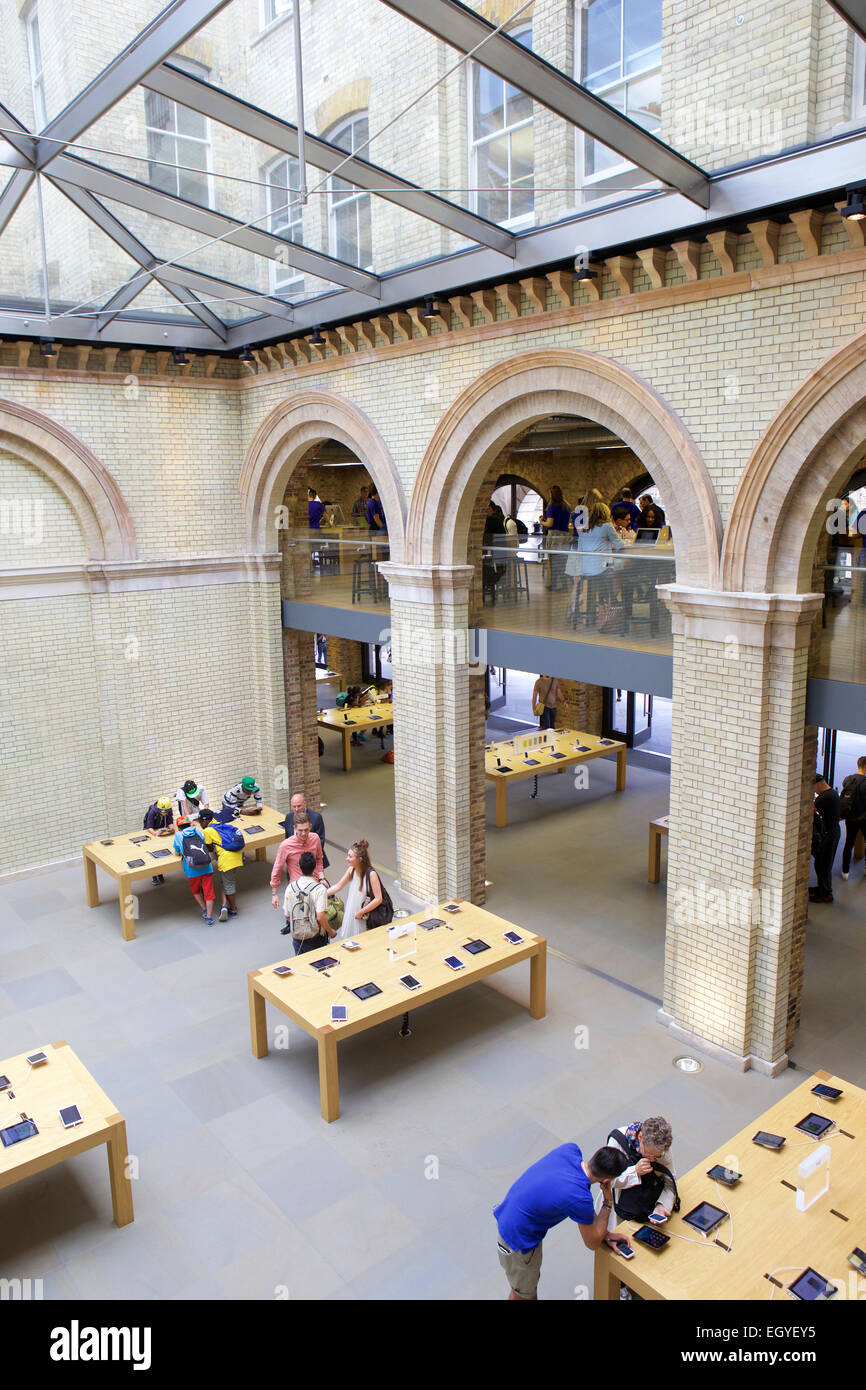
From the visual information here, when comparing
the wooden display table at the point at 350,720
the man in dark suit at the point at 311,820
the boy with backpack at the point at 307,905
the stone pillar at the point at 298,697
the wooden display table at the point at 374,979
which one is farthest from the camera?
the wooden display table at the point at 350,720

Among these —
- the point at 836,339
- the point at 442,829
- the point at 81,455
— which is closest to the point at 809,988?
the point at 442,829

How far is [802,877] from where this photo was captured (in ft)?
26.8

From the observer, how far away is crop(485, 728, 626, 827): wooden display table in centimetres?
1423

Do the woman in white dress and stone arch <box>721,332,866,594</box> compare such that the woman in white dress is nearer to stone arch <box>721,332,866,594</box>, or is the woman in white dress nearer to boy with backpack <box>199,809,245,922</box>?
boy with backpack <box>199,809,245,922</box>

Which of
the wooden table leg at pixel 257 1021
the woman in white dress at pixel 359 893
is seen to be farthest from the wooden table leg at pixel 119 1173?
the woman in white dress at pixel 359 893

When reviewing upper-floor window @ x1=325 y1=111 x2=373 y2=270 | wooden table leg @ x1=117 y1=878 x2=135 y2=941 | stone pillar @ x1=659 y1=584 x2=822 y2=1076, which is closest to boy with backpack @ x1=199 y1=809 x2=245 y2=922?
wooden table leg @ x1=117 y1=878 x2=135 y2=941

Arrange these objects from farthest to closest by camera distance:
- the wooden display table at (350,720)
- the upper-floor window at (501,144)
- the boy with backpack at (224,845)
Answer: the wooden display table at (350,720) < the boy with backpack at (224,845) < the upper-floor window at (501,144)

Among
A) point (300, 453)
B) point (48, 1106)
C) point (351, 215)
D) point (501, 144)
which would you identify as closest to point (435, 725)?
point (300, 453)

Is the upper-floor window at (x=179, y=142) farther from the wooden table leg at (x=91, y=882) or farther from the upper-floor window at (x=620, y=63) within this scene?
the wooden table leg at (x=91, y=882)

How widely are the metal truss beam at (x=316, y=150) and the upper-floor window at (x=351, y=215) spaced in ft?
9.17

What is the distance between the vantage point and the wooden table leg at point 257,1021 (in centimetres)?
834

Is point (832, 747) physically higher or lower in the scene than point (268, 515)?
lower

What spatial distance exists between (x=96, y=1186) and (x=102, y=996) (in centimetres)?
283
